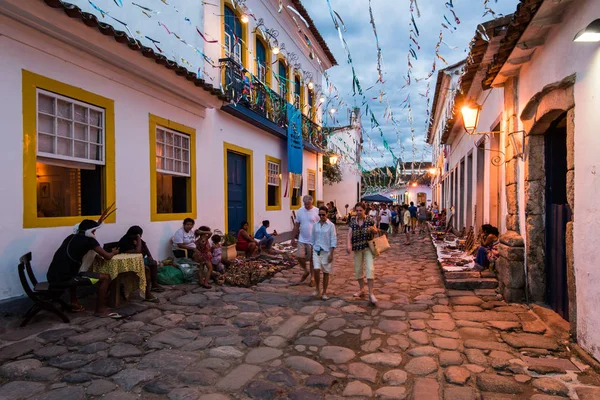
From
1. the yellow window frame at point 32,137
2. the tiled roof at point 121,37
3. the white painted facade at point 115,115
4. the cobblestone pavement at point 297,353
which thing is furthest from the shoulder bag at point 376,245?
the tiled roof at point 121,37

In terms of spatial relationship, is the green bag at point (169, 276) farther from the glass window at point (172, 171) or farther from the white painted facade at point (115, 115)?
the glass window at point (172, 171)

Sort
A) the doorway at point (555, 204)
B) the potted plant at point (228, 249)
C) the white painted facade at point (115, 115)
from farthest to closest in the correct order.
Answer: the potted plant at point (228, 249) → the doorway at point (555, 204) → the white painted facade at point (115, 115)

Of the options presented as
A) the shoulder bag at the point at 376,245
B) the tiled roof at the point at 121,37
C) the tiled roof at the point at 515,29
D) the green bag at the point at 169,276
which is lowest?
the green bag at the point at 169,276

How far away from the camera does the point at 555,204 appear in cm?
511

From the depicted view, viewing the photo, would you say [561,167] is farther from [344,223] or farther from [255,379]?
[344,223]

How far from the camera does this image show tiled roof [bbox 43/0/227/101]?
461 cm

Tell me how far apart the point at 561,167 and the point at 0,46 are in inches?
270

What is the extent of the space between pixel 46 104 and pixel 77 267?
83.1 inches

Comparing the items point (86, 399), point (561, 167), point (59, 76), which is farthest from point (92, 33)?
point (561, 167)

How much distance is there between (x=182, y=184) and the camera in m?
8.21

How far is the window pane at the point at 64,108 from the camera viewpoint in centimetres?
530

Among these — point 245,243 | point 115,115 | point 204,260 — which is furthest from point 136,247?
point 245,243

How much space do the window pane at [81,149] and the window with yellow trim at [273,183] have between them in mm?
6889

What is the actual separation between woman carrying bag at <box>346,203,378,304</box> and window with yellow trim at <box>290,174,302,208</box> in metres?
7.75
